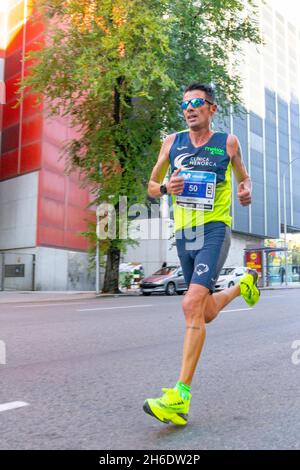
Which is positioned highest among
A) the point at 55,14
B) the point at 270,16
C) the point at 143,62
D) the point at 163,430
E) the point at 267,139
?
the point at 270,16

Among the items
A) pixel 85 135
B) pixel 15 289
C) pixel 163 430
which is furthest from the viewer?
pixel 15 289

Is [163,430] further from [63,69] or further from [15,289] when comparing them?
[15,289]

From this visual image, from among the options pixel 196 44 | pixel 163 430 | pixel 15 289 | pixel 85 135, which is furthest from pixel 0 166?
pixel 163 430

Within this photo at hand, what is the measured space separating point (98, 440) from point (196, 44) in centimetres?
1846

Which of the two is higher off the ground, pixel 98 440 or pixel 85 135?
pixel 85 135

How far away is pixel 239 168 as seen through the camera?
3.65 m

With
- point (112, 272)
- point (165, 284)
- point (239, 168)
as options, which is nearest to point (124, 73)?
point (112, 272)

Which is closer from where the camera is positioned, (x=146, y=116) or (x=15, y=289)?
(x=146, y=116)

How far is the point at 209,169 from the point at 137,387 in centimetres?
172

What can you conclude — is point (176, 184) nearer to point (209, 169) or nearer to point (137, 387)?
point (209, 169)

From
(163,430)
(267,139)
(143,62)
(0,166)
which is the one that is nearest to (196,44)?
(143,62)
